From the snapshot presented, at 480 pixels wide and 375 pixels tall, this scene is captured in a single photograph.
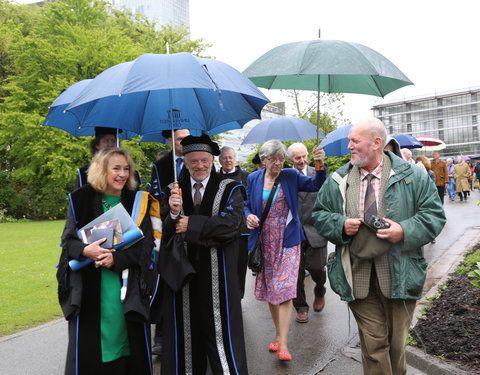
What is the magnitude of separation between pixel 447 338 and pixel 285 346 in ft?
5.16

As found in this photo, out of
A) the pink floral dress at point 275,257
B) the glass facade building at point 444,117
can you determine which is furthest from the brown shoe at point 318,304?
the glass facade building at point 444,117

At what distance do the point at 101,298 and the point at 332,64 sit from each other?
2498mm

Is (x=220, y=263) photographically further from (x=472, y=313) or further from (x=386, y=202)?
(x=472, y=313)

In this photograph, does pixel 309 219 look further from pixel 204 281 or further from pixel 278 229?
pixel 204 281

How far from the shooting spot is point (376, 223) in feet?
11.0

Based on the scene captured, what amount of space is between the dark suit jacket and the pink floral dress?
907mm

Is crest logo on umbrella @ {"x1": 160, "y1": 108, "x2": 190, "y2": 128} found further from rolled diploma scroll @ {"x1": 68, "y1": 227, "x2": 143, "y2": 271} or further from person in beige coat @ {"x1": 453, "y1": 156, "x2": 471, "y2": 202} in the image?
person in beige coat @ {"x1": 453, "y1": 156, "x2": 471, "y2": 202}

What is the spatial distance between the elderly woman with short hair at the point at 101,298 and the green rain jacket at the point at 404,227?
1426mm

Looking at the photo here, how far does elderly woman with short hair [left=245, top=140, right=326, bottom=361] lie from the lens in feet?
16.5

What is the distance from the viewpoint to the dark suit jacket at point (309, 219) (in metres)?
6.03

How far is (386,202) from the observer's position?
3.49 m

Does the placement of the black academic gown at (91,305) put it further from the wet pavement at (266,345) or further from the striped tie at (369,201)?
the striped tie at (369,201)

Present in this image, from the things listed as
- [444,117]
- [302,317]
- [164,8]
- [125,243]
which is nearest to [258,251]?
[302,317]

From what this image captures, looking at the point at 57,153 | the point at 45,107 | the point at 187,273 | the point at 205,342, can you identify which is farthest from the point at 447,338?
the point at 45,107
